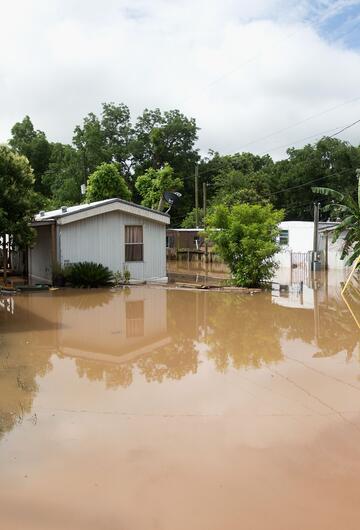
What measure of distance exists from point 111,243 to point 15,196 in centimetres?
456

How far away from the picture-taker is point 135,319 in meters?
13.3

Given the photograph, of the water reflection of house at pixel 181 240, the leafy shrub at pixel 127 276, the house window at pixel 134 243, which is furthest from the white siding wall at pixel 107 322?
the water reflection of house at pixel 181 240

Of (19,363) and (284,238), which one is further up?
(284,238)

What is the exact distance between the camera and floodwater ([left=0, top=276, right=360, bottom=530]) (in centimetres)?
422

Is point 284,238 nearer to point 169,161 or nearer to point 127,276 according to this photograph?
point 127,276

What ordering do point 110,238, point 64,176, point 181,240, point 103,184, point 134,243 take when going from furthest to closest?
point 64,176
point 181,240
point 103,184
point 134,243
point 110,238

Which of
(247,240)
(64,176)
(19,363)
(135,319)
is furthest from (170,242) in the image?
(19,363)

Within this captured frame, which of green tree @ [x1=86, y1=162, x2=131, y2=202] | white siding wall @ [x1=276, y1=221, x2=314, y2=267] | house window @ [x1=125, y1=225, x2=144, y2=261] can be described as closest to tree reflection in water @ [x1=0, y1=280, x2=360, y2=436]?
house window @ [x1=125, y1=225, x2=144, y2=261]

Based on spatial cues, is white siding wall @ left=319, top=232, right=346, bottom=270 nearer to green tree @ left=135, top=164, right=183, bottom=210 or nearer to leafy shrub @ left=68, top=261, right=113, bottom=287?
green tree @ left=135, top=164, right=183, bottom=210

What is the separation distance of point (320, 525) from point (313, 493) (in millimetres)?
455

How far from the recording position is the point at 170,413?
6.39m

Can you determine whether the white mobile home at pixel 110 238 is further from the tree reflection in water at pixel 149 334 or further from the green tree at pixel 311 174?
the green tree at pixel 311 174

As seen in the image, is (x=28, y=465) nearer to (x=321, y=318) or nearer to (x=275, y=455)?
(x=275, y=455)

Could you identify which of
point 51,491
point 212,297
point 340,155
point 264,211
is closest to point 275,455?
point 51,491
